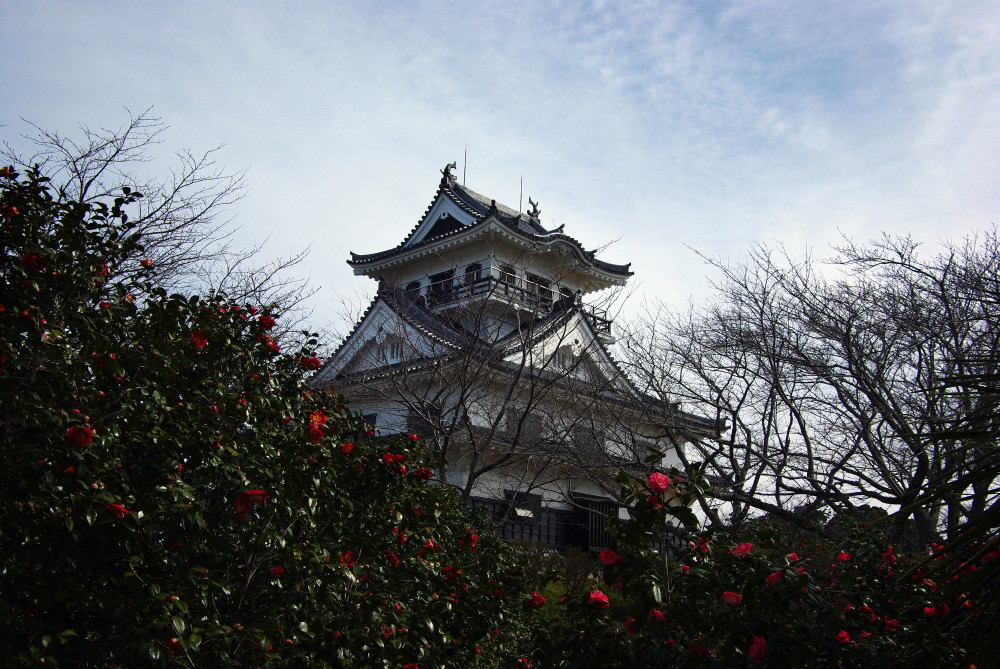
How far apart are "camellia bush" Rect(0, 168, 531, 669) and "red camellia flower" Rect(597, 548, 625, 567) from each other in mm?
1480

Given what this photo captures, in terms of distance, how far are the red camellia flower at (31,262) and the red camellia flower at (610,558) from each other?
3253 millimetres

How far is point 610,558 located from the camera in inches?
146

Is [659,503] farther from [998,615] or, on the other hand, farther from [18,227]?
[18,227]

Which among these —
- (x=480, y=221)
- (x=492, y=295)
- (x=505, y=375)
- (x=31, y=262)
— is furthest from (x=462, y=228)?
(x=31, y=262)

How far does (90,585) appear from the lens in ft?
12.8

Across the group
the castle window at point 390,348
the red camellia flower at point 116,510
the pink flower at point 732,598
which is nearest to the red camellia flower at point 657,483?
the pink flower at point 732,598

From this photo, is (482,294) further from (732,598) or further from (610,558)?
(732,598)

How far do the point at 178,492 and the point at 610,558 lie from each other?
212 cm

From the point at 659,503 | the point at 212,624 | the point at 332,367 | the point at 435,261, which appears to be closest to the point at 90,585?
the point at 212,624

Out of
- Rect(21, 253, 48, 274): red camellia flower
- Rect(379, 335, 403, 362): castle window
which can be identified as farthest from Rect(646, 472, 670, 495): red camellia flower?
Rect(379, 335, 403, 362): castle window

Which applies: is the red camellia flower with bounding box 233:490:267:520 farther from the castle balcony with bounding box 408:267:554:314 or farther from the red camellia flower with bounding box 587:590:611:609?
the castle balcony with bounding box 408:267:554:314

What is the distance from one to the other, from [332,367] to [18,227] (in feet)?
56.1

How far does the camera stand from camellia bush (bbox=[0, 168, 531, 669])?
3.65 metres

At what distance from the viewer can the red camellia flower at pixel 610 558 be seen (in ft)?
12.1
